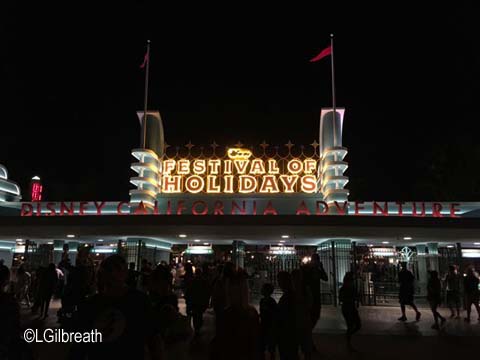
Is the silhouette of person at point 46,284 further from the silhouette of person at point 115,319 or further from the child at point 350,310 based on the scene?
the silhouette of person at point 115,319

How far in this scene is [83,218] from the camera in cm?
1920

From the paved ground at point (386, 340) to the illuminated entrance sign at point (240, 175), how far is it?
10878mm

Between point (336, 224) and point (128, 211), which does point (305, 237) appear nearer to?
point (336, 224)

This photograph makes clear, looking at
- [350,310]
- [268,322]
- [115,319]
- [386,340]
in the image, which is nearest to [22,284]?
[350,310]

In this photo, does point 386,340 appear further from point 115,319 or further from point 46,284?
point 46,284

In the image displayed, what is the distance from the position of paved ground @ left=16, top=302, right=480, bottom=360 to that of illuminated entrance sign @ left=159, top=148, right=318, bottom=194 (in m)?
10.9

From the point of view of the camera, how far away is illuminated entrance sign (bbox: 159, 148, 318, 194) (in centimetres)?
2458

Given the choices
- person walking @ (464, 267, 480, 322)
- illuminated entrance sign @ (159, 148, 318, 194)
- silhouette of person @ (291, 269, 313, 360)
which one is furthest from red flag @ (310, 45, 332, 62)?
→ silhouette of person @ (291, 269, 313, 360)

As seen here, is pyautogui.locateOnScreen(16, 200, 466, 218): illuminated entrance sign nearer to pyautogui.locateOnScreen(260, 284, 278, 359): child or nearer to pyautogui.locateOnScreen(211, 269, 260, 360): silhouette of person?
pyautogui.locateOnScreen(260, 284, 278, 359): child

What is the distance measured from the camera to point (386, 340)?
34.2ft

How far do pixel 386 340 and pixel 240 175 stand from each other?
1557cm

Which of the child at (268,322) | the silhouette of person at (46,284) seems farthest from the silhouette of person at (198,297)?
the silhouette of person at (46,284)

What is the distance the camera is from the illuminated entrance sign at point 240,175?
2458cm

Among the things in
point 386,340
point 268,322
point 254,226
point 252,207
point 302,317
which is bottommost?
point 386,340
